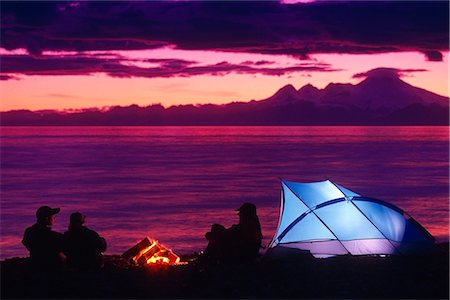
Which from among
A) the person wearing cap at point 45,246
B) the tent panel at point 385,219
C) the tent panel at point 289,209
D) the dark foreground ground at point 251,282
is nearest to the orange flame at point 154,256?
the tent panel at point 289,209

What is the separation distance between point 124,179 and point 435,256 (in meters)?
48.1

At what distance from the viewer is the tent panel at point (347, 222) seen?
15.7m

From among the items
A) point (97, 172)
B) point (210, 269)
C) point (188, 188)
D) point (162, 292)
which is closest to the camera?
point (162, 292)

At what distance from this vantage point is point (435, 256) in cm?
1310

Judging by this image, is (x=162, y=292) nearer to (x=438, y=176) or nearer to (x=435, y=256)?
(x=435, y=256)

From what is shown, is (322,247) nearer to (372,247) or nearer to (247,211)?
(372,247)

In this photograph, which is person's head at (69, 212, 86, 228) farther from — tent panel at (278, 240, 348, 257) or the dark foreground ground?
tent panel at (278, 240, 348, 257)

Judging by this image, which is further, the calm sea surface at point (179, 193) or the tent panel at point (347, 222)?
the calm sea surface at point (179, 193)

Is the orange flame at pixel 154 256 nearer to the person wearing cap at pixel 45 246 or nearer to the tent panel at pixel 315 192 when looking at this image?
the tent panel at pixel 315 192

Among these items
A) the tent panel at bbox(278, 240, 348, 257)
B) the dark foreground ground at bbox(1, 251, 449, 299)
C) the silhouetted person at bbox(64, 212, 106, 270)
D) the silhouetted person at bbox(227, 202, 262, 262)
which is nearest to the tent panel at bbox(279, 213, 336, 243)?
the tent panel at bbox(278, 240, 348, 257)

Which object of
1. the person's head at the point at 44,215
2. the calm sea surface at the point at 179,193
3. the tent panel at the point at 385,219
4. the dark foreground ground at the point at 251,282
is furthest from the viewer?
the calm sea surface at the point at 179,193

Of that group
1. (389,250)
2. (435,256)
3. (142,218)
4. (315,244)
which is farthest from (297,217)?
(142,218)

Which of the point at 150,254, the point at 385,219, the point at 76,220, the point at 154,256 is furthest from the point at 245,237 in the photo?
the point at 385,219

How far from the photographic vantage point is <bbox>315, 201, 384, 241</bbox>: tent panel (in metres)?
15.7
